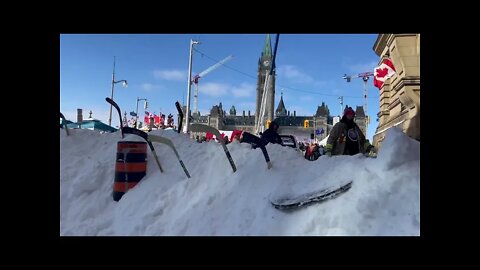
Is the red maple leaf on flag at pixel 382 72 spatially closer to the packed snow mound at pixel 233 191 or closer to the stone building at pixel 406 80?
the stone building at pixel 406 80

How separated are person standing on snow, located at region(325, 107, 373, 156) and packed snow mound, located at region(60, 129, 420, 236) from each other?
3.43ft

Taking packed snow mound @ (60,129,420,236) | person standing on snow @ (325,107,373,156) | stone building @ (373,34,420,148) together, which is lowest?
packed snow mound @ (60,129,420,236)

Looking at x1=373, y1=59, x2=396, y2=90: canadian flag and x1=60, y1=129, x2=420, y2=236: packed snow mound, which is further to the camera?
x1=373, y1=59, x2=396, y2=90: canadian flag

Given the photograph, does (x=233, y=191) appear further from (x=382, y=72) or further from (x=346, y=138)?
(x=382, y=72)

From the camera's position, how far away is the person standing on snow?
263 inches

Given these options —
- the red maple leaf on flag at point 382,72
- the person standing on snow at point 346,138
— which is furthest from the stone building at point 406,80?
the person standing on snow at point 346,138

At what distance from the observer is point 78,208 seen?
646cm

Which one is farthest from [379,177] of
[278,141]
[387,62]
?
[387,62]

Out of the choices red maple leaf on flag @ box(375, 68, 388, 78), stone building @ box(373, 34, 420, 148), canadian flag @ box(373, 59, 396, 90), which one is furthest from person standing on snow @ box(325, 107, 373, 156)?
red maple leaf on flag @ box(375, 68, 388, 78)

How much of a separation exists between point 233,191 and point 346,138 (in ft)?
8.20

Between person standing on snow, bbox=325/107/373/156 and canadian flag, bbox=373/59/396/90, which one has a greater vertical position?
canadian flag, bbox=373/59/396/90

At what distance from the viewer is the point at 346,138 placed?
22.0 ft

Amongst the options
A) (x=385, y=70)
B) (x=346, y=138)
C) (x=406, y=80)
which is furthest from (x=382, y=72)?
(x=346, y=138)

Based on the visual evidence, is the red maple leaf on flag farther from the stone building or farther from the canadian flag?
the stone building
